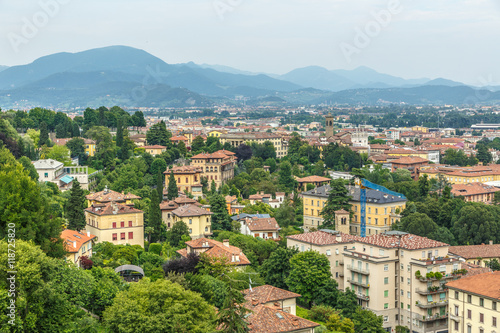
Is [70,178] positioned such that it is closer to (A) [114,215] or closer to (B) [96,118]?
(A) [114,215]

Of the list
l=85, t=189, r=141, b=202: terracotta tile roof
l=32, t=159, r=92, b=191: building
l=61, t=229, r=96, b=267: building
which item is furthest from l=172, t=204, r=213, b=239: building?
l=32, t=159, r=92, b=191: building

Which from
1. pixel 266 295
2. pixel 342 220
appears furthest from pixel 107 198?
pixel 342 220

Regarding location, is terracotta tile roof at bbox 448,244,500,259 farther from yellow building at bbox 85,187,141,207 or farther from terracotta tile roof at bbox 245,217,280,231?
yellow building at bbox 85,187,141,207

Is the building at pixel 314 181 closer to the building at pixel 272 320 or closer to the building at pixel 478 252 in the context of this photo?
the building at pixel 478 252

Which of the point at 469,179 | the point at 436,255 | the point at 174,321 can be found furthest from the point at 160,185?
the point at 469,179

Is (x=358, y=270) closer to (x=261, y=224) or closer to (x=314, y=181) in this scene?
(x=261, y=224)

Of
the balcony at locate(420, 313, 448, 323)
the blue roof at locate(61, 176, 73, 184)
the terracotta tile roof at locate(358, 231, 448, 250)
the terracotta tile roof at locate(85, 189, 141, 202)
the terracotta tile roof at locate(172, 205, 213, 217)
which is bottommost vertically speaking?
the balcony at locate(420, 313, 448, 323)
